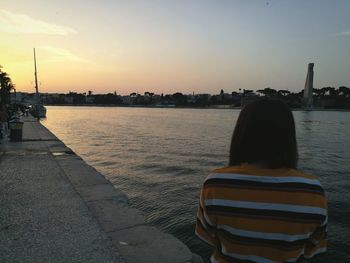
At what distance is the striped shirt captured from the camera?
182 centimetres

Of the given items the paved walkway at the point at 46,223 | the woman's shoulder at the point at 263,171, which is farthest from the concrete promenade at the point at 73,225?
the woman's shoulder at the point at 263,171

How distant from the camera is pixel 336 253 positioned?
25.0 feet

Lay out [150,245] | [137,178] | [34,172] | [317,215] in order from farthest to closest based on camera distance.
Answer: [137,178] → [34,172] → [150,245] → [317,215]

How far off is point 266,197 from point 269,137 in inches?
11.1

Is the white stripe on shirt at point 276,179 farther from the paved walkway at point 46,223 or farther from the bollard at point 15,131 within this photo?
the bollard at point 15,131

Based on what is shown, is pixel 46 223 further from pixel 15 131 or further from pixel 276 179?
pixel 15 131

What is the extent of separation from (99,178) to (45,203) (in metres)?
2.58

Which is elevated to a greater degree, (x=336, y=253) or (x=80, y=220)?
(x=80, y=220)

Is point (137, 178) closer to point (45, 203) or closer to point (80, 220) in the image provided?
point (45, 203)

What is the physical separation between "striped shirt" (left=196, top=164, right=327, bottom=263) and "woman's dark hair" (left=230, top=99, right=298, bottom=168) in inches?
2.1

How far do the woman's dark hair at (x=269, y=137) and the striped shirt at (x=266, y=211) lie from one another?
2.1 inches

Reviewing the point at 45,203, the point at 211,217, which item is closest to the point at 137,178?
the point at 45,203

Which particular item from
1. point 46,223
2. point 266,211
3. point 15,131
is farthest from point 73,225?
point 15,131

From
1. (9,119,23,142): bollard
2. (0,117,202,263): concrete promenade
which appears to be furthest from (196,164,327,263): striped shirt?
(9,119,23,142): bollard
